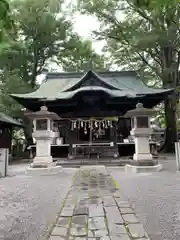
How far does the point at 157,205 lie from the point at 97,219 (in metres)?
1.24

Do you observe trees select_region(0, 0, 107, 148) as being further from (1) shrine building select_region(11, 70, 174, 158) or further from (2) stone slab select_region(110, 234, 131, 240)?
(2) stone slab select_region(110, 234, 131, 240)

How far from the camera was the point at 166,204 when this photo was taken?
12.1 ft

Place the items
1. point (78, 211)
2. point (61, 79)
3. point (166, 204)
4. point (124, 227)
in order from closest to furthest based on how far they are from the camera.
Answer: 1. point (124, 227)
2. point (78, 211)
3. point (166, 204)
4. point (61, 79)

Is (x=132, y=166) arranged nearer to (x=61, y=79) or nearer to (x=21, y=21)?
(x=61, y=79)

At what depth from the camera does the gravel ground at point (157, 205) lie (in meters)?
2.63

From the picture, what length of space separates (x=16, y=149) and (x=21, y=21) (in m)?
11.0

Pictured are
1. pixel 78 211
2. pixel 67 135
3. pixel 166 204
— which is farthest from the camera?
pixel 67 135

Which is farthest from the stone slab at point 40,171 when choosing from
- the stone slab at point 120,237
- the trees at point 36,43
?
the trees at point 36,43

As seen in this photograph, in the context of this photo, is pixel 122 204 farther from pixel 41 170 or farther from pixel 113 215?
pixel 41 170

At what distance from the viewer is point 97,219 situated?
118 inches

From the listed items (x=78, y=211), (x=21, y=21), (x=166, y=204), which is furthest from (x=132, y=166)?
(x=21, y=21)

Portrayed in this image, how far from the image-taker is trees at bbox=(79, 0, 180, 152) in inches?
514

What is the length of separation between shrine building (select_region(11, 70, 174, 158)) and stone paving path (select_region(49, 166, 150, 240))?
7.26 meters

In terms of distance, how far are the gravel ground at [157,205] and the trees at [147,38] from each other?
10.1 meters
